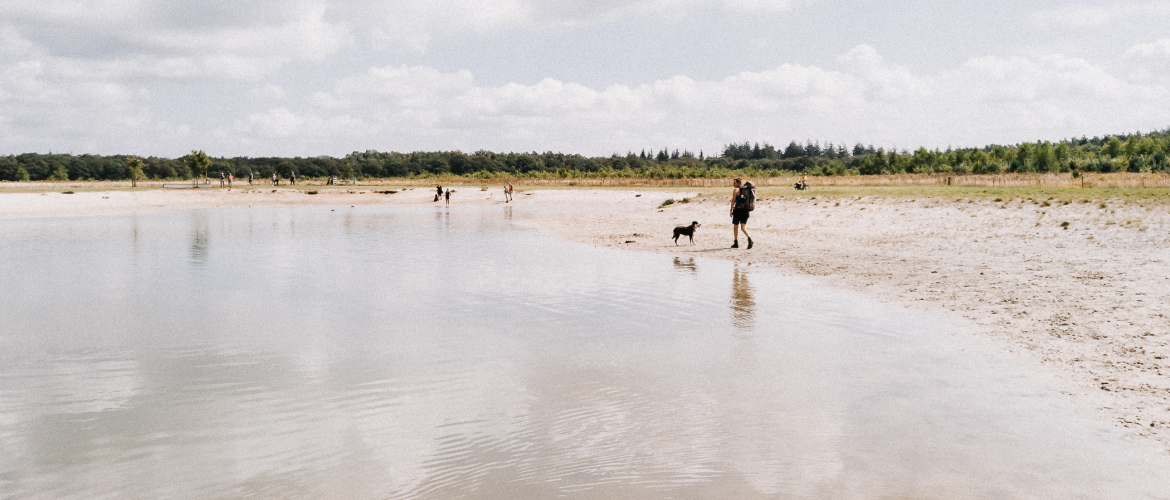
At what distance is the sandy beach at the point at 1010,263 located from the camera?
790 cm

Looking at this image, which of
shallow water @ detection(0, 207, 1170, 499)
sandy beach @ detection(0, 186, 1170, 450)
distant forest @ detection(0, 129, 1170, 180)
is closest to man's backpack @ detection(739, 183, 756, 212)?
sandy beach @ detection(0, 186, 1170, 450)

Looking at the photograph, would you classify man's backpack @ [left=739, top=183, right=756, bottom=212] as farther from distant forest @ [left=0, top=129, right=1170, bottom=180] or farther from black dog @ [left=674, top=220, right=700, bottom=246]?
distant forest @ [left=0, top=129, right=1170, bottom=180]

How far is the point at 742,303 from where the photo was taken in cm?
1269

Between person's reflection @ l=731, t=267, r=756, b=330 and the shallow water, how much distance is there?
0.09 m

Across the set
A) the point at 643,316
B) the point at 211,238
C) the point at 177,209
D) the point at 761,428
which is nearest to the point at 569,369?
the point at 761,428

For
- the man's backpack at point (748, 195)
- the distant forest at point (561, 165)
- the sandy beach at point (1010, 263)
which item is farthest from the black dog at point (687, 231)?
the distant forest at point (561, 165)

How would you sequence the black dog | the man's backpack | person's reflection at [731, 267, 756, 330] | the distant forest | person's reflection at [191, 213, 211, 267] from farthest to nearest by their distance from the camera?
the distant forest → the black dog → the man's backpack → person's reflection at [191, 213, 211, 267] → person's reflection at [731, 267, 756, 330]

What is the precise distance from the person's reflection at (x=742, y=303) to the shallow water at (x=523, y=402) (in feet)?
0.31

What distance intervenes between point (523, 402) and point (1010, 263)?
14525mm

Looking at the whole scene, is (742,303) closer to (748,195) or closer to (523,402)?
(523,402)

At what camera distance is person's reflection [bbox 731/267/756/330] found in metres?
11.0

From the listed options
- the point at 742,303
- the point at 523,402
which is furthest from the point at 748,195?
the point at 523,402

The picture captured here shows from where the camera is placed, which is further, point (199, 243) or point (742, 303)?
point (199, 243)

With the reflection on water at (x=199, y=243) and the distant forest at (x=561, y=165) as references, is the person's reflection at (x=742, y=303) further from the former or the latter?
the distant forest at (x=561, y=165)
